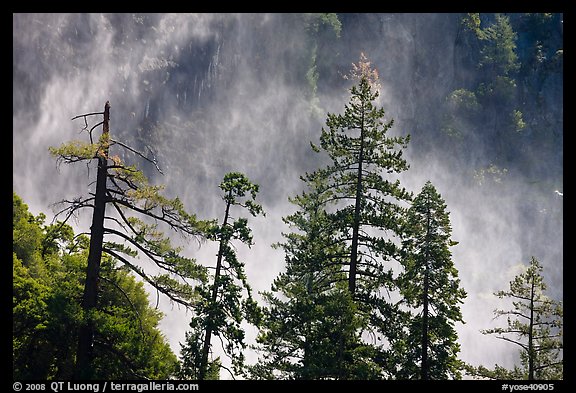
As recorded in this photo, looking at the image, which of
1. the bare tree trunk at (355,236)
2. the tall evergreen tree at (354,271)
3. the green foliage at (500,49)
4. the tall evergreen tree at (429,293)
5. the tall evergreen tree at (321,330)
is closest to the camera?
the tall evergreen tree at (321,330)

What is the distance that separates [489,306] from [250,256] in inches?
1191

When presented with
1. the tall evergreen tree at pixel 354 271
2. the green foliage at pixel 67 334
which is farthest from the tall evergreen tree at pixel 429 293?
the green foliage at pixel 67 334

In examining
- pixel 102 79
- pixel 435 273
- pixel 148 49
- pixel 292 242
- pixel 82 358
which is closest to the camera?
pixel 82 358

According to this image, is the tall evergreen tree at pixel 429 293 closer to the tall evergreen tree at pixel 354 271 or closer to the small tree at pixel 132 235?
the tall evergreen tree at pixel 354 271

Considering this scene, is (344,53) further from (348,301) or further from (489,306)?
(348,301)

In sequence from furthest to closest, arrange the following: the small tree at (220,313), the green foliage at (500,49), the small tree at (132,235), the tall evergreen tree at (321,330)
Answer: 1. the green foliage at (500,49)
2. the tall evergreen tree at (321,330)
3. the small tree at (220,313)
4. the small tree at (132,235)

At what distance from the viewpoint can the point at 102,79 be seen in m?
81.4

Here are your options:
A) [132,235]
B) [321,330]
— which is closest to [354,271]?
[321,330]

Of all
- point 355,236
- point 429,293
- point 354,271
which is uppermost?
point 355,236

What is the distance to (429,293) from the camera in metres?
20.6

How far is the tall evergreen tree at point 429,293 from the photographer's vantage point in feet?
66.1

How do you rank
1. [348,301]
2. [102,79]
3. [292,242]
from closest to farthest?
1. [348,301]
2. [292,242]
3. [102,79]

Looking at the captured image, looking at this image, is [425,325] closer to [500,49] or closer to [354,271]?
[354,271]
